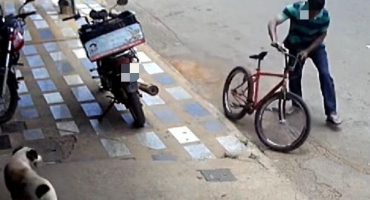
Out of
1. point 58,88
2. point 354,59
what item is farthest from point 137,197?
point 354,59

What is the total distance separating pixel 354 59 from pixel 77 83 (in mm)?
3757

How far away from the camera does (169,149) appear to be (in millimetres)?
6254

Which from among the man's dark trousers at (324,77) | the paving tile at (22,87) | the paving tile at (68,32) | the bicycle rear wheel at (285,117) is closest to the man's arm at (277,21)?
the man's dark trousers at (324,77)

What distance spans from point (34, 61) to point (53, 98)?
1402mm

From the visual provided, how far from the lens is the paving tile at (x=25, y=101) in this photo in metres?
7.24

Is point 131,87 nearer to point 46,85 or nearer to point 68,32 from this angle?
point 46,85

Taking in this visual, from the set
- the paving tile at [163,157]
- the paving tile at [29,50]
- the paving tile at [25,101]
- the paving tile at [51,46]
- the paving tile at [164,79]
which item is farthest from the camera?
the paving tile at [51,46]

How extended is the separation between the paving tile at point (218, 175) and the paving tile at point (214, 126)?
1070 mm

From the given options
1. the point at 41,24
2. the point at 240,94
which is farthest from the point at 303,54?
the point at 41,24

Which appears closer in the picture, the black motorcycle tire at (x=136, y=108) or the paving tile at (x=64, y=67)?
the black motorcycle tire at (x=136, y=108)

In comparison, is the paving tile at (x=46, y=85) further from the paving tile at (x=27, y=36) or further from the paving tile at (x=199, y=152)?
the paving tile at (x=199, y=152)

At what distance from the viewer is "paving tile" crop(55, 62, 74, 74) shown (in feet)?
27.1

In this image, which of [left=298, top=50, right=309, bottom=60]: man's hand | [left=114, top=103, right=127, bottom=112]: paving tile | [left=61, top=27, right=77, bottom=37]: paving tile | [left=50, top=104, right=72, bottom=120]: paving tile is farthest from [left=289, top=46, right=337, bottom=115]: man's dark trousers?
[left=61, top=27, right=77, bottom=37]: paving tile

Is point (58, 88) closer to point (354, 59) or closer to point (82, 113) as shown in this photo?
point (82, 113)
